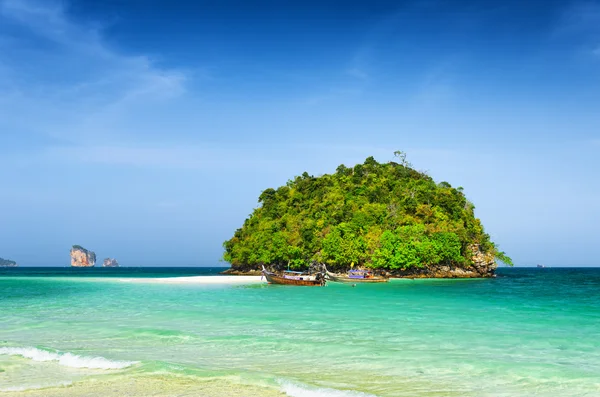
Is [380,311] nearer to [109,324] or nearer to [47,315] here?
[109,324]

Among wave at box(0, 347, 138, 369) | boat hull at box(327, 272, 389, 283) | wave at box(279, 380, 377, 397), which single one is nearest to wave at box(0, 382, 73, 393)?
wave at box(0, 347, 138, 369)

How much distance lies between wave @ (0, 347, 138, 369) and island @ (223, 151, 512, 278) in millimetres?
49182

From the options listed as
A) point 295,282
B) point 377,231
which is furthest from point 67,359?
point 377,231

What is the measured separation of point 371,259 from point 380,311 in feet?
141

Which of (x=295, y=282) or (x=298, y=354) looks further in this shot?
(x=295, y=282)

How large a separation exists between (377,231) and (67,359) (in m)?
57.3

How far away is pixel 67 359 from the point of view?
969 cm

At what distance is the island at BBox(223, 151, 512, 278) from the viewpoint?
6156 centimetres

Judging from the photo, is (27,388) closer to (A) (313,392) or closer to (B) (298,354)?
(A) (313,392)

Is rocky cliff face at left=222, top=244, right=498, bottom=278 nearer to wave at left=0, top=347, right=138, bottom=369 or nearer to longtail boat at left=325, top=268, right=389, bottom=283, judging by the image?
longtail boat at left=325, top=268, right=389, bottom=283

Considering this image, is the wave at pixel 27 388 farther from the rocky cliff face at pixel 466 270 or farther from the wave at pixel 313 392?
the rocky cliff face at pixel 466 270

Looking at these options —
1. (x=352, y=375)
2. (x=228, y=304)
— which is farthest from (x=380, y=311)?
(x=352, y=375)

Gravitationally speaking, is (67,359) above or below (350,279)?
above

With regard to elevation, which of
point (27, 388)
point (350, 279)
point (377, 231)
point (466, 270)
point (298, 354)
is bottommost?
point (350, 279)
